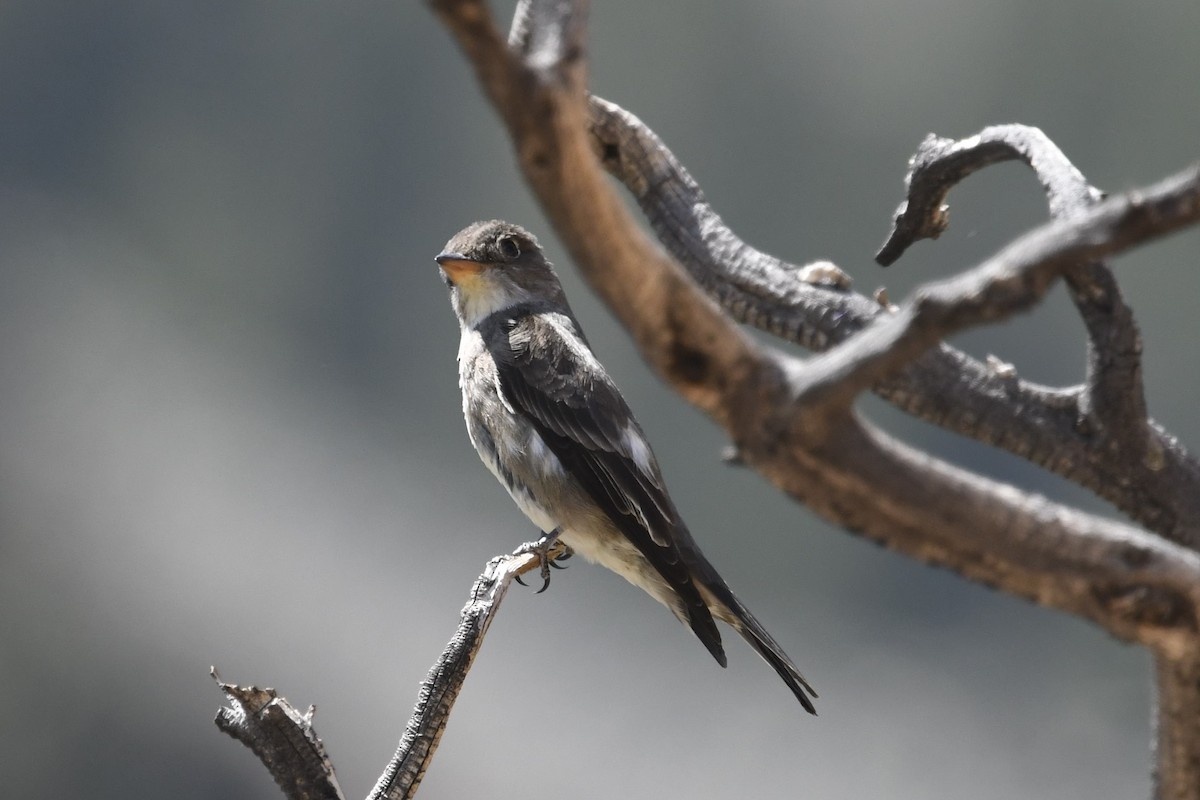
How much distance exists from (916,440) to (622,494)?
2.88 meters

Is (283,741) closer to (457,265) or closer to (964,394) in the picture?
(964,394)

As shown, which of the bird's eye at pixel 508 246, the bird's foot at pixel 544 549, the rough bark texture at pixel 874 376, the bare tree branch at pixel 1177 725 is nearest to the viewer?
the rough bark texture at pixel 874 376

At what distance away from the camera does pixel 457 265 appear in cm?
349

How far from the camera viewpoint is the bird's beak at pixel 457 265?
3471 mm

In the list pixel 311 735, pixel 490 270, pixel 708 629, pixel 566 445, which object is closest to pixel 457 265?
pixel 490 270

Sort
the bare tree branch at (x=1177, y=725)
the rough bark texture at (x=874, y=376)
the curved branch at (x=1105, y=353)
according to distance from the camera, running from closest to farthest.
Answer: the rough bark texture at (x=874, y=376) → the bare tree branch at (x=1177, y=725) → the curved branch at (x=1105, y=353)

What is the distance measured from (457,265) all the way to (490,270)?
0.11m

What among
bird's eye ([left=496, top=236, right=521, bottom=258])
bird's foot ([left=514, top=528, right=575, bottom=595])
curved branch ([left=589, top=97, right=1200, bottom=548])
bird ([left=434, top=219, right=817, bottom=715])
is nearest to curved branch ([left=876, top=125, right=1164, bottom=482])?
curved branch ([left=589, top=97, right=1200, bottom=548])

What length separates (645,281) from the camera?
3.97 feet

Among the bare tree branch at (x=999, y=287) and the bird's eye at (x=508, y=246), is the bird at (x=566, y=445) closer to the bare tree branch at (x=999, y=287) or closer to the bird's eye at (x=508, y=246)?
the bird's eye at (x=508, y=246)

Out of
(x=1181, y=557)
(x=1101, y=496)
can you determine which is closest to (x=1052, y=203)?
(x=1101, y=496)

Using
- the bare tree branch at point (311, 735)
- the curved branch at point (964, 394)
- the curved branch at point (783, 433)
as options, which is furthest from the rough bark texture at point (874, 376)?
the bare tree branch at point (311, 735)

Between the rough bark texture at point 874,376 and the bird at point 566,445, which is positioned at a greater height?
the bird at point 566,445

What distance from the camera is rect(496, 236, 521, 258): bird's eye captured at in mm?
3572
